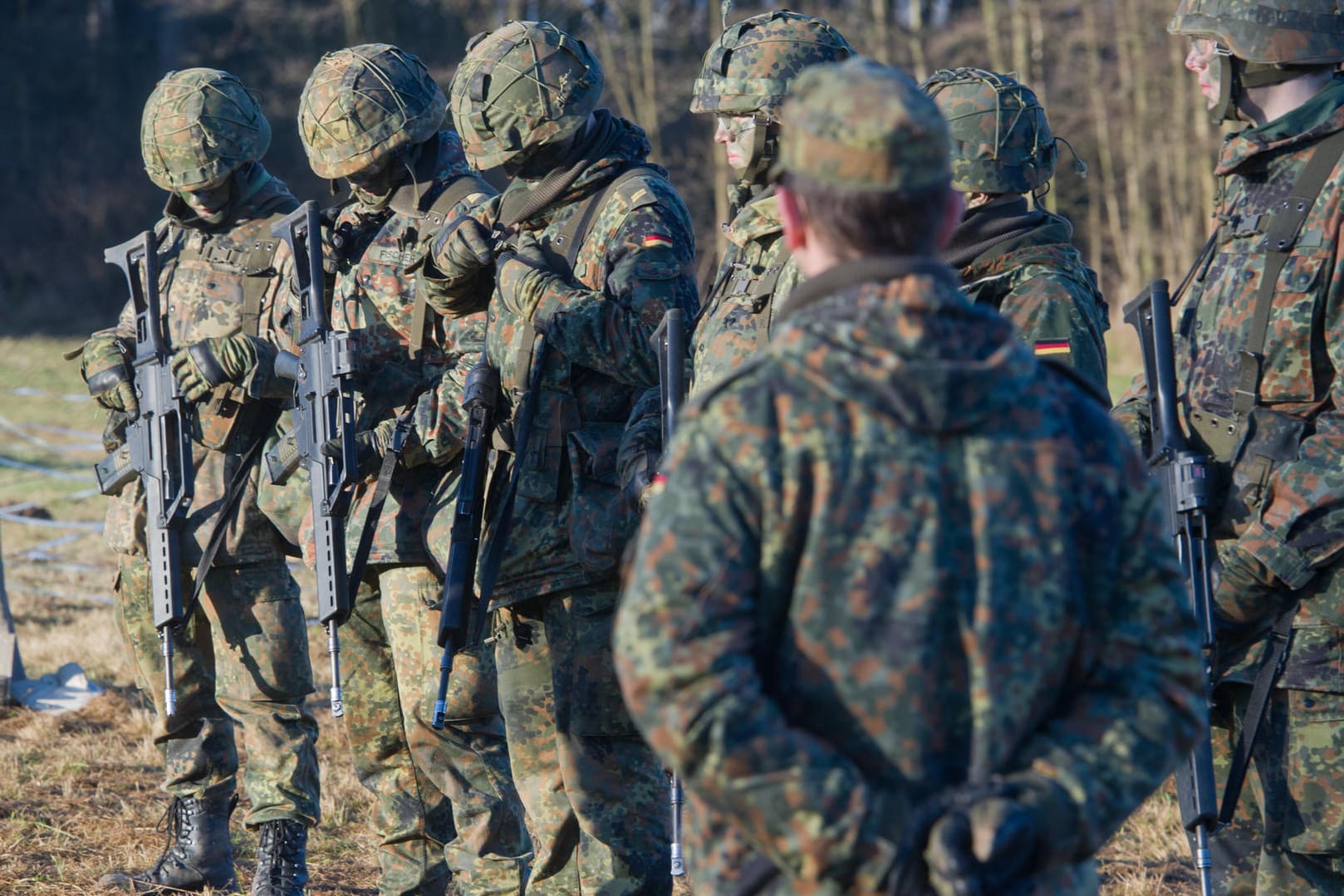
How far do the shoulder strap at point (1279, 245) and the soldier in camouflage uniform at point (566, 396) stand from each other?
140 cm

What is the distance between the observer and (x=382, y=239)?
15.6 feet

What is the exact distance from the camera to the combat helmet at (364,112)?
15.3ft

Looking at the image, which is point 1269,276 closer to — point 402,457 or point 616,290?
point 616,290

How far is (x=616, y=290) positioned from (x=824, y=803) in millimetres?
2330

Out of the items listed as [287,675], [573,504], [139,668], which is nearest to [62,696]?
[139,668]

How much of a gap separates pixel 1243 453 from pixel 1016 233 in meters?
0.70

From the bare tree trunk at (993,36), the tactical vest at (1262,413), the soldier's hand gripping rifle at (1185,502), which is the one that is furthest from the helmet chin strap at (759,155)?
the bare tree trunk at (993,36)

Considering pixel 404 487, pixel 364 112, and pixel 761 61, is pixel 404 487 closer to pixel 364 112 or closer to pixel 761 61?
pixel 364 112

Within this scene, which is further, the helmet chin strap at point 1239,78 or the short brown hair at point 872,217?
the helmet chin strap at point 1239,78

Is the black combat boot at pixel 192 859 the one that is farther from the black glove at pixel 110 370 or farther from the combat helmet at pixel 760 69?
the combat helmet at pixel 760 69

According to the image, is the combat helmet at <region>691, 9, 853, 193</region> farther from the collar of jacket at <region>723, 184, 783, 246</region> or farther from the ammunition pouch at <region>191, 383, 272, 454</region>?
the ammunition pouch at <region>191, 383, 272, 454</region>

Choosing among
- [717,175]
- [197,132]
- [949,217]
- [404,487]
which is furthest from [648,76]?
[949,217]

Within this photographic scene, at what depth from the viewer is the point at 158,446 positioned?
17.3 feet

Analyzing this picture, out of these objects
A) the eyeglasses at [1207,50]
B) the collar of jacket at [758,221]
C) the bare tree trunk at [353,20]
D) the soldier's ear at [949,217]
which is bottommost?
the collar of jacket at [758,221]
